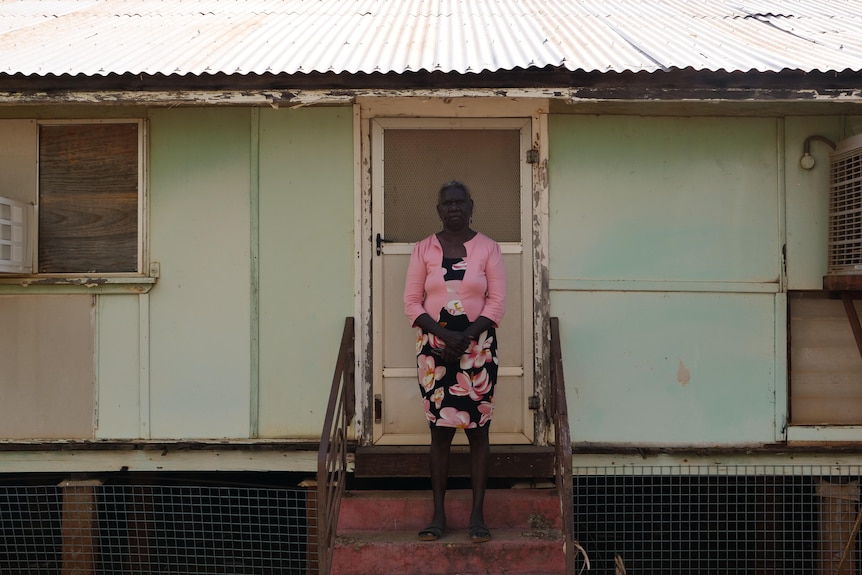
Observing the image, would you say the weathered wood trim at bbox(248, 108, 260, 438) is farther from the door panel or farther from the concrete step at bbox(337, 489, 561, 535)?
the concrete step at bbox(337, 489, 561, 535)

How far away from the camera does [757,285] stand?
209 inches

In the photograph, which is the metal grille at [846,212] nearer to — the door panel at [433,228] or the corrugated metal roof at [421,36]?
the corrugated metal roof at [421,36]

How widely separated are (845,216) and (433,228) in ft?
8.68

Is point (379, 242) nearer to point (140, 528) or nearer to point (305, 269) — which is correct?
point (305, 269)

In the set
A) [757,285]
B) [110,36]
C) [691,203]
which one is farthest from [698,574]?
[110,36]

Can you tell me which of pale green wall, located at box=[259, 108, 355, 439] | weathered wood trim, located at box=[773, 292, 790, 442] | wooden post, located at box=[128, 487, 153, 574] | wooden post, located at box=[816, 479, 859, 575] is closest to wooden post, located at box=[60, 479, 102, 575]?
wooden post, located at box=[128, 487, 153, 574]

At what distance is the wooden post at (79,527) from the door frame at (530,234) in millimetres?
2051

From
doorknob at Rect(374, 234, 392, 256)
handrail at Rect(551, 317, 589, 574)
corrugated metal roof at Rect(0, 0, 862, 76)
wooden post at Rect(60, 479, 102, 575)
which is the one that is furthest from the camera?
wooden post at Rect(60, 479, 102, 575)

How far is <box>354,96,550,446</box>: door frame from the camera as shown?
5301 millimetres

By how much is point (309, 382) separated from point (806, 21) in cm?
470

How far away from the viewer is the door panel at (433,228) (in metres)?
5.32

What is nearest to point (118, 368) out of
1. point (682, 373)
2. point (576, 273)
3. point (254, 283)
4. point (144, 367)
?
point (144, 367)

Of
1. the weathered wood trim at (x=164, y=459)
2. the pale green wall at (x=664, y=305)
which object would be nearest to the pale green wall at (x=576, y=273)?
the pale green wall at (x=664, y=305)

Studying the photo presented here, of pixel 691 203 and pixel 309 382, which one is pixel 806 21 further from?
pixel 309 382
